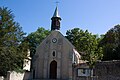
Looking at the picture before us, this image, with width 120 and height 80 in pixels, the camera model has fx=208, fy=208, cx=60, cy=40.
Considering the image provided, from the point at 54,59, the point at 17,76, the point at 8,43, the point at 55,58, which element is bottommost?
the point at 17,76

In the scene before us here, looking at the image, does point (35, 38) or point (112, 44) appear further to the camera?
point (35, 38)

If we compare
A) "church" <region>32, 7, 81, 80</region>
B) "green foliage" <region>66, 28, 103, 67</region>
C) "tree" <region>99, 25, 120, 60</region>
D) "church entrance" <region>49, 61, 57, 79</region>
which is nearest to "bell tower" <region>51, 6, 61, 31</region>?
"church" <region>32, 7, 81, 80</region>

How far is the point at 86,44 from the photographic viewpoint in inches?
1382

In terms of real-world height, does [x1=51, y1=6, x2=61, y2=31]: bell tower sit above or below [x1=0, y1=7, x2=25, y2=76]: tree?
above

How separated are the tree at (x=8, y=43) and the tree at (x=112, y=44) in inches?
665

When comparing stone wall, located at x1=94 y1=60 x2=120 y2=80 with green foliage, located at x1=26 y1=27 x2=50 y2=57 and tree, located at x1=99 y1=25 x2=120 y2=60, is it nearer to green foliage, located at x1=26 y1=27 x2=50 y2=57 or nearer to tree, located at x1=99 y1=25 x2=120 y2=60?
tree, located at x1=99 y1=25 x2=120 y2=60

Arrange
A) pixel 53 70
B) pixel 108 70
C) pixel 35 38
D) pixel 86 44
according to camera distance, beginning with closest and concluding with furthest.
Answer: pixel 108 70 → pixel 86 44 → pixel 53 70 → pixel 35 38


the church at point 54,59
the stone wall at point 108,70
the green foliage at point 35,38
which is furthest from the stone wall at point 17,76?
the green foliage at point 35,38

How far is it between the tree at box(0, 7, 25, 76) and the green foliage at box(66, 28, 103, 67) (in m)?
9.57

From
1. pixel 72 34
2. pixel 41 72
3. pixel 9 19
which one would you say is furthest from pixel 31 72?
pixel 72 34

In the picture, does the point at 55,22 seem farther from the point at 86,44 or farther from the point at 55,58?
the point at 86,44

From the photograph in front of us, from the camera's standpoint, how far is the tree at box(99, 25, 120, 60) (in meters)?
38.6

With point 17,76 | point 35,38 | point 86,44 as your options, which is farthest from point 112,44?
point 35,38

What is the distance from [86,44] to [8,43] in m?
13.3
